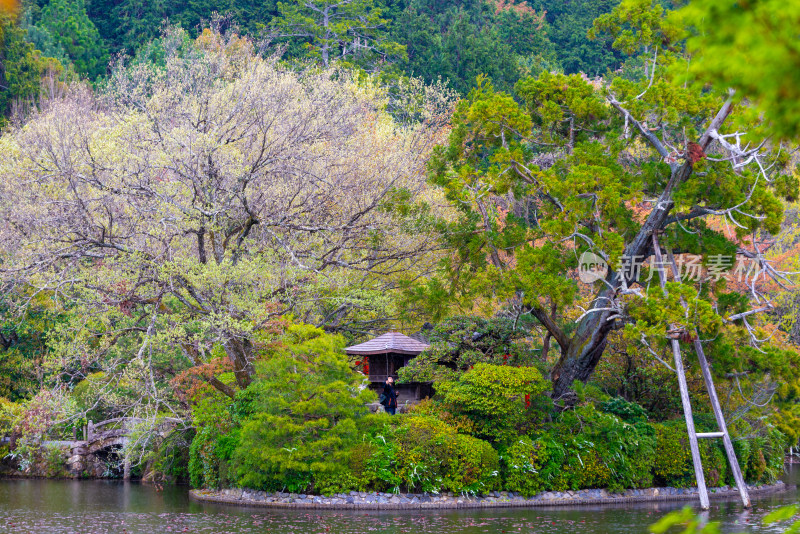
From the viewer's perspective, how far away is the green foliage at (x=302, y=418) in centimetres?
1602

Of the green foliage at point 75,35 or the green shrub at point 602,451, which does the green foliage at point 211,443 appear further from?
the green foliage at point 75,35

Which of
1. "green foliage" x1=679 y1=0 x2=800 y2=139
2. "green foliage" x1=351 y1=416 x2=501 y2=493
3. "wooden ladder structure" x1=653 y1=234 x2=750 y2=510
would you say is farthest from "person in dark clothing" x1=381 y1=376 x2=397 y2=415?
"green foliage" x1=679 y1=0 x2=800 y2=139

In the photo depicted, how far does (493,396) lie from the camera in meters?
17.0

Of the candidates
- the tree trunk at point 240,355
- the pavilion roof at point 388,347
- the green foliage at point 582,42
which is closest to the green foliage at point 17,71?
the tree trunk at point 240,355

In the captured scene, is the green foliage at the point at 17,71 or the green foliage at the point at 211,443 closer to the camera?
the green foliage at the point at 211,443

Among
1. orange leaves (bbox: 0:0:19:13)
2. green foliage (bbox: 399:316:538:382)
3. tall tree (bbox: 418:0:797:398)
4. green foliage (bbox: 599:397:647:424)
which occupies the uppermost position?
tall tree (bbox: 418:0:797:398)

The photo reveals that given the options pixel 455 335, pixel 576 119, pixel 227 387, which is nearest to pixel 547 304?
pixel 455 335

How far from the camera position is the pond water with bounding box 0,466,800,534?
13.0 meters

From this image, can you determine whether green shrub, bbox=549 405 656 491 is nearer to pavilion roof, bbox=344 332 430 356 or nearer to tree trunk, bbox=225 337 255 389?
pavilion roof, bbox=344 332 430 356

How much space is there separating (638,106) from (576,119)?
219 centimetres

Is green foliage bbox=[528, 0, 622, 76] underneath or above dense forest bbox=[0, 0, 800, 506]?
above

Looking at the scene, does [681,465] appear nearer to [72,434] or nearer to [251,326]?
[251,326]

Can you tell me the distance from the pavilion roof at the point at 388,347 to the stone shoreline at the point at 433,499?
166 inches

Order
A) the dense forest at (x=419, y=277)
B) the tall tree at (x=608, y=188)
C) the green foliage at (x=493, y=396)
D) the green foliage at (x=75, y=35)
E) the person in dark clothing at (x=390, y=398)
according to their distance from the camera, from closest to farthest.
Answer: the tall tree at (x=608, y=188)
the dense forest at (x=419, y=277)
the green foliage at (x=493, y=396)
the person in dark clothing at (x=390, y=398)
the green foliage at (x=75, y=35)
